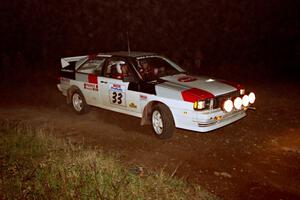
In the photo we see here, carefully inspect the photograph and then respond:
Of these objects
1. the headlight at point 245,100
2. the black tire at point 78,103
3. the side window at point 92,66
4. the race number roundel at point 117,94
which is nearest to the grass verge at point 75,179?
the race number roundel at point 117,94

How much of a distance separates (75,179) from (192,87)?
264 centimetres

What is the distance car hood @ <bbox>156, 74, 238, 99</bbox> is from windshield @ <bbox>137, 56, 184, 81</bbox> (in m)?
0.25

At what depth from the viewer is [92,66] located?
25.4 feet

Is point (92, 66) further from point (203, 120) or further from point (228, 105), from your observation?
point (228, 105)

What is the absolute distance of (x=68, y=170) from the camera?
4.54m

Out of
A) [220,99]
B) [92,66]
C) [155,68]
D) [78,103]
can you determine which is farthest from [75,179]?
[78,103]

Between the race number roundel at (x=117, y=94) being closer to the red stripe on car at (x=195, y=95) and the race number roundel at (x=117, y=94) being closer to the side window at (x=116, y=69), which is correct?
the side window at (x=116, y=69)

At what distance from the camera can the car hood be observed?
582cm

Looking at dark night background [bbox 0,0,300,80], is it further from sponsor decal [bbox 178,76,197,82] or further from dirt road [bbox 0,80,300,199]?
sponsor decal [bbox 178,76,197,82]

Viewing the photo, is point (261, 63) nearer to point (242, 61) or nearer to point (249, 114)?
point (242, 61)

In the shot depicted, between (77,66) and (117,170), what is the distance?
3988 mm

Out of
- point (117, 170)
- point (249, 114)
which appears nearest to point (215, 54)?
point (249, 114)

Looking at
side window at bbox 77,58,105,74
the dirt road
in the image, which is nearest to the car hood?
the dirt road

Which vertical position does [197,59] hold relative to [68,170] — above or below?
above
